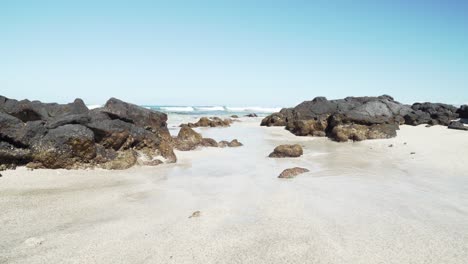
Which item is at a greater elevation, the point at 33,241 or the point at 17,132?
the point at 17,132

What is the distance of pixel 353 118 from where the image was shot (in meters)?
18.4

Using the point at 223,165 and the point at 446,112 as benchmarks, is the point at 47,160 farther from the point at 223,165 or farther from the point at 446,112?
the point at 446,112

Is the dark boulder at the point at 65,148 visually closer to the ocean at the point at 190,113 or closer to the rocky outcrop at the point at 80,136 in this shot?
the rocky outcrop at the point at 80,136

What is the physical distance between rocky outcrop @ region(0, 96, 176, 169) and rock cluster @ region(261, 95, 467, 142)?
10246 mm

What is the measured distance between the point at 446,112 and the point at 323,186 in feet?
75.8

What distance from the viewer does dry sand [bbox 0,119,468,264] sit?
3869 mm

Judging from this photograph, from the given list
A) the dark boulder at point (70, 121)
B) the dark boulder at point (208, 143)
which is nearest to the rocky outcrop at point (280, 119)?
the dark boulder at point (208, 143)

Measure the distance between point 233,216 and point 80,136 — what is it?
4.98 metres

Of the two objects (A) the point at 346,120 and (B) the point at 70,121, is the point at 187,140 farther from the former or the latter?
(A) the point at 346,120

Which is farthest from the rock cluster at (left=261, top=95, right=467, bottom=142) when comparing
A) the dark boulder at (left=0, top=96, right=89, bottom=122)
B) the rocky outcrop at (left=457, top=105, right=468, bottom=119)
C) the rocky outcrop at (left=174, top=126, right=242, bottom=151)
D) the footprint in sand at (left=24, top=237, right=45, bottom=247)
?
the footprint in sand at (left=24, top=237, right=45, bottom=247)

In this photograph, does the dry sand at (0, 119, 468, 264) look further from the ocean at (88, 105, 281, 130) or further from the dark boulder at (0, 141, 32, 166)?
the ocean at (88, 105, 281, 130)

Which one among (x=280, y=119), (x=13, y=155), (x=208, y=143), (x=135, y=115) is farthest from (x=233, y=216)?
(x=280, y=119)

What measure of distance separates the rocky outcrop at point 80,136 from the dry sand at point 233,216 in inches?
17.2

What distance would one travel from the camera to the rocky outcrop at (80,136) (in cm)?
771
